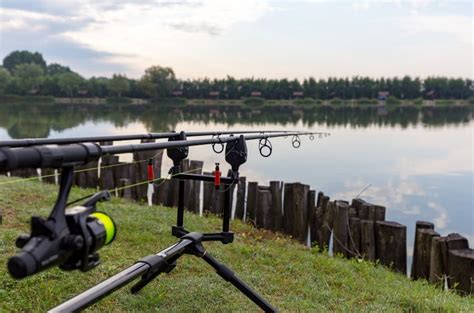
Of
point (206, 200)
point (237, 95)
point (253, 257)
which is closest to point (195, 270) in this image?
point (253, 257)

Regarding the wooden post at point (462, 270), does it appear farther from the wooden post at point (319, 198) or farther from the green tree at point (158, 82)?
the green tree at point (158, 82)

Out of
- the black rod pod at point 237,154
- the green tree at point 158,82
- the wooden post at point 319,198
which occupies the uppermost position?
the green tree at point 158,82

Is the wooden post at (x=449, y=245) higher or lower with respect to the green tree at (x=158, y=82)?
lower

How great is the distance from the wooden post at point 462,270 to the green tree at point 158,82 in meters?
67.4

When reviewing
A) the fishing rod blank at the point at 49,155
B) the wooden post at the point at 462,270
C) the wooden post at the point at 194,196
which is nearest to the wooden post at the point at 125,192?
the wooden post at the point at 194,196

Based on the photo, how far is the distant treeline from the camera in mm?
68062

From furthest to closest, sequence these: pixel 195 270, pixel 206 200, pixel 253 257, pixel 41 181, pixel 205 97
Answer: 1. pixel 205 97
2. pixel 41 181
3. pixel 206 200
4. pixel 253 257
5. pixel 195 270

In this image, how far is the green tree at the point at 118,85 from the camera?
68.2m

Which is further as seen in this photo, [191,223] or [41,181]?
[41,181]

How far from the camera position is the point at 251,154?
48.0ft

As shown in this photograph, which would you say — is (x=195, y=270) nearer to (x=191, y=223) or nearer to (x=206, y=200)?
(x=191, y=223)

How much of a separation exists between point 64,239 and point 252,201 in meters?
5.05

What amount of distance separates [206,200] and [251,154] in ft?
25.9

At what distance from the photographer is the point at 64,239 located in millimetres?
1551
